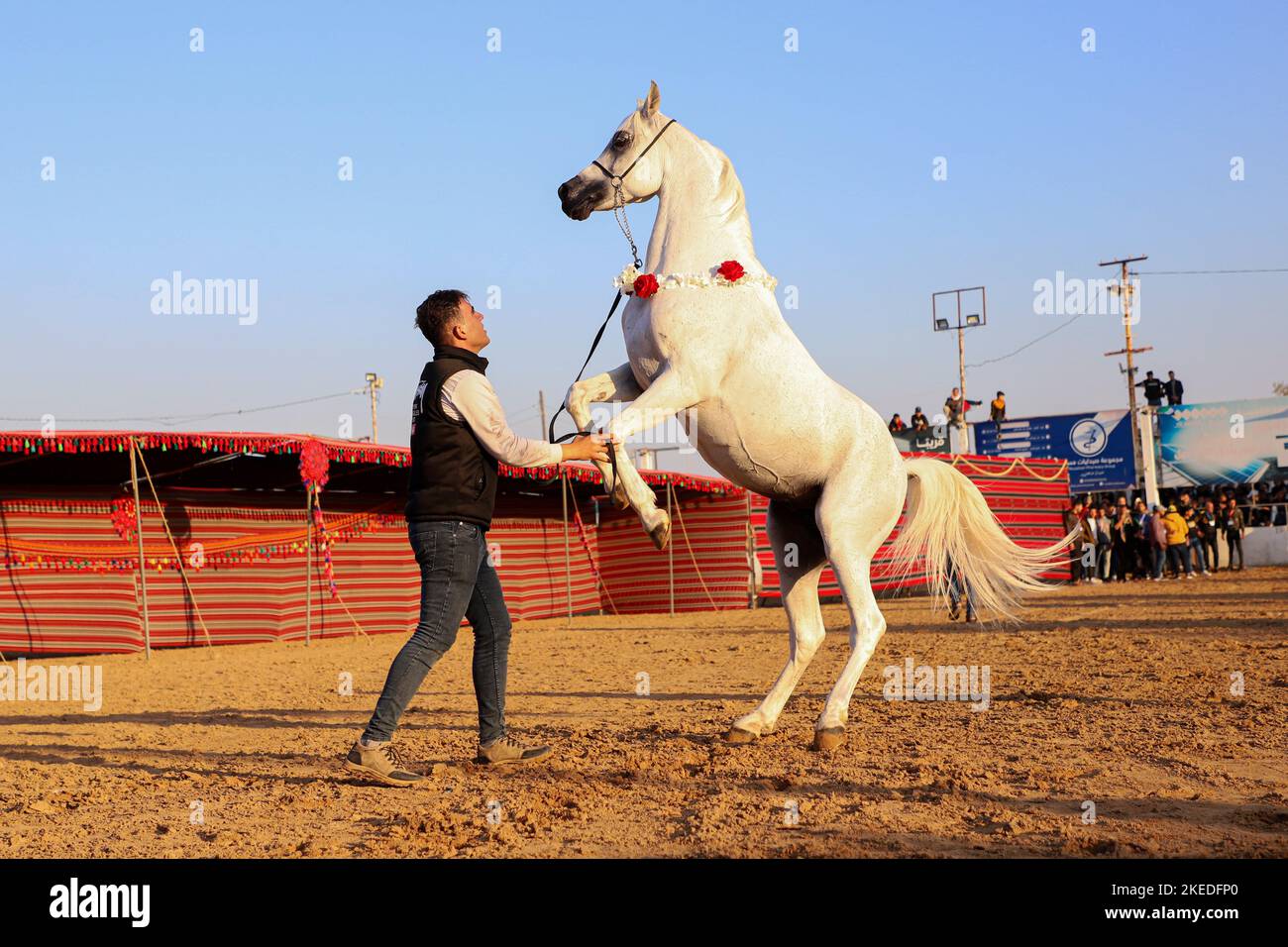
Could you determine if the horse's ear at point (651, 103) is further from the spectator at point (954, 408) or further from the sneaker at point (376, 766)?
the spectator at point (954, 408)

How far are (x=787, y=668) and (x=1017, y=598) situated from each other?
1645 millimetres

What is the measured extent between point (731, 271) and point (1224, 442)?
108 ft

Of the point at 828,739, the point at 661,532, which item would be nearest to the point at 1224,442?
the point at 828,739

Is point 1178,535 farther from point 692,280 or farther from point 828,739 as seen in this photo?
point 692,280

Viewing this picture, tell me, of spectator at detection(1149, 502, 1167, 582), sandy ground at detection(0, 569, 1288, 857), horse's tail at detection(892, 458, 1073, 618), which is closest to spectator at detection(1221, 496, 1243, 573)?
spectator at detection(1149, 502, 1167, 582)

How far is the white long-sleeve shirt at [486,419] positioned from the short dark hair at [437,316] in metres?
0.27

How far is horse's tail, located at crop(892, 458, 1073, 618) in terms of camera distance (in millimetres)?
6254

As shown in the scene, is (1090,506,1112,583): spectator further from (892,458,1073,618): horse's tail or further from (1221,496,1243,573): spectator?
(892,458,1073,618): horse's tail

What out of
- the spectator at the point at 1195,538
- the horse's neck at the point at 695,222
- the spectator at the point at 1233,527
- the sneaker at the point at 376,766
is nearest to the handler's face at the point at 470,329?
the horse's neck at the point at 695,222

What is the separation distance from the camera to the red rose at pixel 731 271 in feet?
16.9

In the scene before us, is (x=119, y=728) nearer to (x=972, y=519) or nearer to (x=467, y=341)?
(x=467, y=341)

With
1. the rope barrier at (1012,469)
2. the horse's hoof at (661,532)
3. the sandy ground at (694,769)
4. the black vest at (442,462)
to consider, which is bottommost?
the sandy ground at (694,769)

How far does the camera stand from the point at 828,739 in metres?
5.21

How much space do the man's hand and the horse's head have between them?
1267mm
